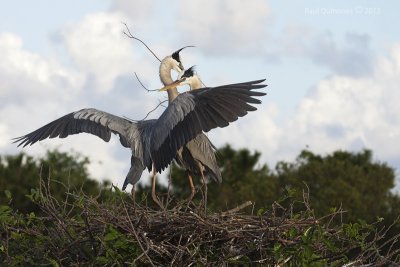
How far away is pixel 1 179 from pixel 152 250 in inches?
931

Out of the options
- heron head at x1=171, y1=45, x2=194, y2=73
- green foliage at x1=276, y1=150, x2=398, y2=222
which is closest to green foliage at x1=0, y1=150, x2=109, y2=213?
green foliage at x1=276, y1=150, x2=398, y2=222

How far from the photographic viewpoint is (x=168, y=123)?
856cm

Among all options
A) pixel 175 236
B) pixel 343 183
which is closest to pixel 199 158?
pixel 175 236

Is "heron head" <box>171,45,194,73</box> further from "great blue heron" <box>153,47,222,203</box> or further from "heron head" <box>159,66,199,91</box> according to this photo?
"great blue heron" <box>153,47,222,203</box>

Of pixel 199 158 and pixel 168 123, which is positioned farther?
pixel 199 158

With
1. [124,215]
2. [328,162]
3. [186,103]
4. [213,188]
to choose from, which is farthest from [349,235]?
[328,162]

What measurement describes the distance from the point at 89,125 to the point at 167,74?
137cm

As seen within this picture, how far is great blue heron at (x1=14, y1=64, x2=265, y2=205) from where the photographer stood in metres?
8.27

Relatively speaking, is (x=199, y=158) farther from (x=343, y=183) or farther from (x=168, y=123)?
(x=343, y=183)

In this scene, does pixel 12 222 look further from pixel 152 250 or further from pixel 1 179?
pixel 1 179

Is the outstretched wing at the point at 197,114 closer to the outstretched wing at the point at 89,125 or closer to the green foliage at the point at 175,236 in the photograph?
the outstretched wing at the point at 89,125

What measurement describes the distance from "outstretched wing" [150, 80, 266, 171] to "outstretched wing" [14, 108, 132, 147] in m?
0.44

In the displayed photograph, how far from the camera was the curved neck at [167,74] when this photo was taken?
32.6 ft

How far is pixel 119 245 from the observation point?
668cm
